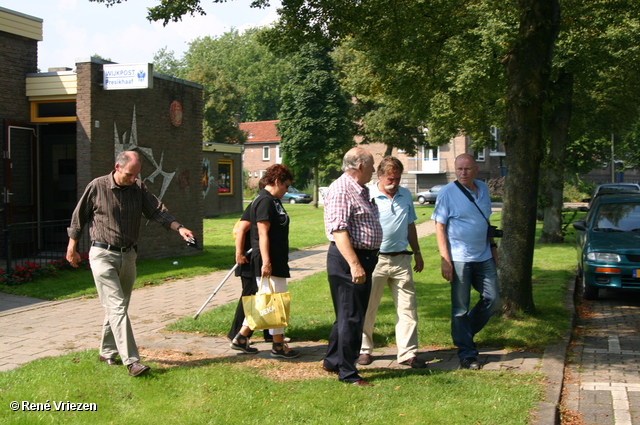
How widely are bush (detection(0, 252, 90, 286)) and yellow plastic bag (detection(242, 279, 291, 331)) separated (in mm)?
6317

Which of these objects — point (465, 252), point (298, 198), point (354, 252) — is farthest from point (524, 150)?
point (298, 198)

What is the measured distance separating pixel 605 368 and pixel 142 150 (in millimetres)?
10637

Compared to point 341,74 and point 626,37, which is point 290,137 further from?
point 626,37

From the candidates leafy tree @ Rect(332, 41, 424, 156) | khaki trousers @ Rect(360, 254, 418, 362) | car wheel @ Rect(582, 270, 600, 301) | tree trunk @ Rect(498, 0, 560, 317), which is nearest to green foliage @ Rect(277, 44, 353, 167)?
leafy tree @ Rect(332, 41, 424, 156)

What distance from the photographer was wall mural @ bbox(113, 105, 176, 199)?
526 inches

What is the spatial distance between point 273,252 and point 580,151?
46187 millimetres

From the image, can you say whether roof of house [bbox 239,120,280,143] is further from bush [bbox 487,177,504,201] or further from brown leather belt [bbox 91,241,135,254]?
brown leather belt [bbox 91,241,135,254]

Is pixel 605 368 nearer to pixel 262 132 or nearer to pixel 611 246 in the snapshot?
pixel 611 246

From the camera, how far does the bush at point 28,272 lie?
1075 centimetres

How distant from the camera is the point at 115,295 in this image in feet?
18.9

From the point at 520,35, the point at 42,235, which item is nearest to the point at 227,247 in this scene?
the point at 42,235

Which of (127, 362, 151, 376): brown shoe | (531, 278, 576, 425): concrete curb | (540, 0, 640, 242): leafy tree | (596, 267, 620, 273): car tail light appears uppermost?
(540, 0, 640, 242): leafy tree

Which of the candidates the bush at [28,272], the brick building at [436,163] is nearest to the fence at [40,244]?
the bush at [28,272]

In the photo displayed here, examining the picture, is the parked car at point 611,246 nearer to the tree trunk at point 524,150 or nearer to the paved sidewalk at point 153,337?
the tree trunk at point 524,150
